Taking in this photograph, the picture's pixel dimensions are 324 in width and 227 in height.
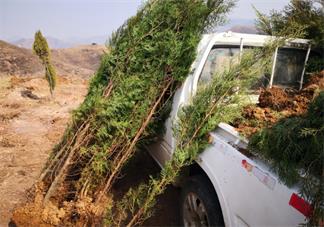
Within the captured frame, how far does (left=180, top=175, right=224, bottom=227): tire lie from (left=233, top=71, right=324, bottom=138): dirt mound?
2.06ft

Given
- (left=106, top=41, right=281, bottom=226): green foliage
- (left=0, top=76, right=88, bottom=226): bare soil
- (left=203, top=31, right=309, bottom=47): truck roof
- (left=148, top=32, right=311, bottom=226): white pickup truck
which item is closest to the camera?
(left=148, top=32, right=311, bottom=226): white pickup truck

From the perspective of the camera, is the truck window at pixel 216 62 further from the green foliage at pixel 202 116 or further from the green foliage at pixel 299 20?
the green foliage at pixel 299 20

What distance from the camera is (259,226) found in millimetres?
2123

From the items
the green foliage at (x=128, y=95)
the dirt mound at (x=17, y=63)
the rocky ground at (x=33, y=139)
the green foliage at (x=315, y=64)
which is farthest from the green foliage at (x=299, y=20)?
the dirt mound at (x=17, y=63)

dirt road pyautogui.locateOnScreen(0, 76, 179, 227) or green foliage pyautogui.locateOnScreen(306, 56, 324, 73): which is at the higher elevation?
green foliage pyautogui.locateOnScreen(306, 56, 324, 73)

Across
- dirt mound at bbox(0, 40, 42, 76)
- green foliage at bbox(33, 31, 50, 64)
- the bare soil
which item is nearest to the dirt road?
the bare soil

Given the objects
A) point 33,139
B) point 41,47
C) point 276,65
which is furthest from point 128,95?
point 41,47

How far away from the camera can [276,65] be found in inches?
146

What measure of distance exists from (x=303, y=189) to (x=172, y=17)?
2.59 meters

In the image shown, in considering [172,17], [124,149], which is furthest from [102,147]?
[172,17]

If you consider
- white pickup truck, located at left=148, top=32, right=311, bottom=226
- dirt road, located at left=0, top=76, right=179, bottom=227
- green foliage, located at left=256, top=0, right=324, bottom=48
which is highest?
green foliage, located at left=256, top=0, right=324, bottom=48

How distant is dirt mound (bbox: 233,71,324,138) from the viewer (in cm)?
262

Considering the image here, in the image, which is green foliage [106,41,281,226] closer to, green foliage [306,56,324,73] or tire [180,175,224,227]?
tire [180,175,224,227]

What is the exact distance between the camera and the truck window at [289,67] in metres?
3.72
